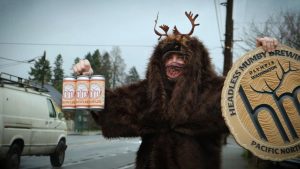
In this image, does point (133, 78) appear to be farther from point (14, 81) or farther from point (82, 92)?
point (14, 81)

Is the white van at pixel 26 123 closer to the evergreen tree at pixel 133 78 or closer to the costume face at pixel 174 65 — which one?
the evergreen tree at pixel 133 78

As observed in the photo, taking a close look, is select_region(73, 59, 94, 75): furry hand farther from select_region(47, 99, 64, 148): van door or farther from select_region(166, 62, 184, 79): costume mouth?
select_region(47, 99, 64, 148): van door

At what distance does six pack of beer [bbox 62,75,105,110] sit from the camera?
3.50m

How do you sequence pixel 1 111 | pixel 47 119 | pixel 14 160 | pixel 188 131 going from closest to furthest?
pixel 188 131 < pixel 1 111 < pixel 14 160 < pixel 47 119

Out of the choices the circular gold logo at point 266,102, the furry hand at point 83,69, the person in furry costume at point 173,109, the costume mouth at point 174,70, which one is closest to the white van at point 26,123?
the furry hand at point 83,69

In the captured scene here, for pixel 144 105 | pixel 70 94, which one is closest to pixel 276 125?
pixel 144 105

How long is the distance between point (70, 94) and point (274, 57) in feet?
4.83

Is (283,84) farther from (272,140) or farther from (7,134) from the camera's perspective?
(7,134)

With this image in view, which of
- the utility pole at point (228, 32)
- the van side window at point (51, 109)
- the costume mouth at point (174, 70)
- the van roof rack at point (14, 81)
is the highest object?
the utility pole at point (228, 32)

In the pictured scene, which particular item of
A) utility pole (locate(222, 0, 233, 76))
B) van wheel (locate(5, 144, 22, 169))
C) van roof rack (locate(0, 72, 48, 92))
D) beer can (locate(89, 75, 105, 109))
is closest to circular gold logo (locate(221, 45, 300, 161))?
beer can (locate(89, 75, 105, 109))

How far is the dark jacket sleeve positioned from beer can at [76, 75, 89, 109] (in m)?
0.22

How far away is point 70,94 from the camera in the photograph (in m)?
3.56

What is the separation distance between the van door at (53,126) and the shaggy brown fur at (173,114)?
23.8 feet

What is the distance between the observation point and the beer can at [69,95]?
11.6 feet
